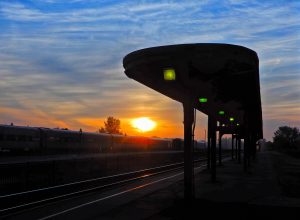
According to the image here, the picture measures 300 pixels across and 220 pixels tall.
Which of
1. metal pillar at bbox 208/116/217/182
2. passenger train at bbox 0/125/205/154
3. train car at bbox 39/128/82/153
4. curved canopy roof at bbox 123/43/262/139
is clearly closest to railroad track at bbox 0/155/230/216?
metal pillar at bbox 208/116/217/182

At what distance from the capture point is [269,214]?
11.4m

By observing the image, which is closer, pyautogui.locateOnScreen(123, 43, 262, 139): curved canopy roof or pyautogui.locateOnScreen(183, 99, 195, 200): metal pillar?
pyautogui.locateOnScreen(123, 43, 262, 139): curved canopy roof

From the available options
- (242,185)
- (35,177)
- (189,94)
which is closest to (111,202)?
(189,94)

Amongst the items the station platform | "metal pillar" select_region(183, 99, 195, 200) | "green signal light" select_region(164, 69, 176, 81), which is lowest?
the station platform

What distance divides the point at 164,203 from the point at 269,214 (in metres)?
3.40

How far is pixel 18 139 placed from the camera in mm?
42625

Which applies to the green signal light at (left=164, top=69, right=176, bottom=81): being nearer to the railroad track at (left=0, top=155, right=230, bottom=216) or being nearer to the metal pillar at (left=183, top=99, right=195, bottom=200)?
the metal pillar at (left=183, top=99, right=195, bottom=200)

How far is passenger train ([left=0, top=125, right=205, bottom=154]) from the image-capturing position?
41594 mm

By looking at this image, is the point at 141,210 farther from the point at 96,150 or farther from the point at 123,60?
the point at 96,150

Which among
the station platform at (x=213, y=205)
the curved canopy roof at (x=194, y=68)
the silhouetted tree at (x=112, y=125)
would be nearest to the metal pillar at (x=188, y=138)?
the curved canopy roof at (x=194, y=68)

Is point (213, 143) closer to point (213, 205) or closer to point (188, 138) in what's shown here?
point (188, 138)

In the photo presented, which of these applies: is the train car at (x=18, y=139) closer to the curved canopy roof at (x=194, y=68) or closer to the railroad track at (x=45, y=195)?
the railroad track at (x=45, y=195)

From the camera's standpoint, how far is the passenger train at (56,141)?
136 ft

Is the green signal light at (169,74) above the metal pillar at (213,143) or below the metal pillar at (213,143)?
above
